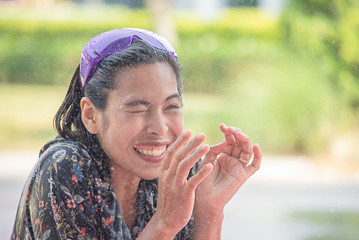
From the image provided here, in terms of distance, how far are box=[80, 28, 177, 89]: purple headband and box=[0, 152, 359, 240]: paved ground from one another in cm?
509

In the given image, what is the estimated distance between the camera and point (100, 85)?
2.08 meters

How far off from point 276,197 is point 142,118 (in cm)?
708

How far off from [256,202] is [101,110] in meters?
7.27

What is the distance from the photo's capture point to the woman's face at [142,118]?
2.02 meters

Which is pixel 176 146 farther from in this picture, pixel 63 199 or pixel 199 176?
pixel 63 199

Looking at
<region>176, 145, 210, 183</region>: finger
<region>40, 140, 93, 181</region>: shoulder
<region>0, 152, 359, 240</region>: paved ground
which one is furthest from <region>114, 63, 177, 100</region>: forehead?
<region>0, 152, 359, 240</region>: paved ground

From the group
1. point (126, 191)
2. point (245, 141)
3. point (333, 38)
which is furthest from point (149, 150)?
point (333, 38)

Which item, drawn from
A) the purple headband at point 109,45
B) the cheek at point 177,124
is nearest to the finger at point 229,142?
the cheek at point 177,124

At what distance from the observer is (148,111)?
6.66 feet

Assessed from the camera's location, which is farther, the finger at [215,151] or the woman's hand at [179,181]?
the finger at [215,151]

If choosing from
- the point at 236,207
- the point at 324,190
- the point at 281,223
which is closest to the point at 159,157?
the point at 281,223

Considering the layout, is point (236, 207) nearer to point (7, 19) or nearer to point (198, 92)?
point (198, 92)

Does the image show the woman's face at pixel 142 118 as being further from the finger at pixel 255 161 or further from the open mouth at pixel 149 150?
the finger at pixel 255 161

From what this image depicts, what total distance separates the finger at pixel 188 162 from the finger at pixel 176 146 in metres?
0.05
